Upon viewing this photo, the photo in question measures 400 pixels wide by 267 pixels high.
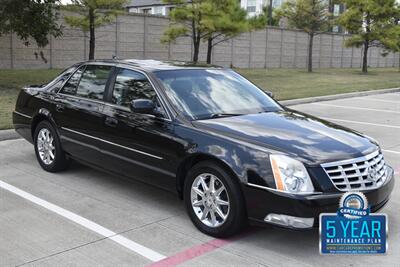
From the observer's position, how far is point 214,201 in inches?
171

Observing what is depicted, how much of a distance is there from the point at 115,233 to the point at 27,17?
11932 millimetres

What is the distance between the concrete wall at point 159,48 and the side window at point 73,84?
16.8 m

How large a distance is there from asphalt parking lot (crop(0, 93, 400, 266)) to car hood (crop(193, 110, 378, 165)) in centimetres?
82

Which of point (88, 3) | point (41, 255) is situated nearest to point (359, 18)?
point (88, 3)

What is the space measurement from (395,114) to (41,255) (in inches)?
449

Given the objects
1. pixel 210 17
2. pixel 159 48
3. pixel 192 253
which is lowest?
pixel 192 253

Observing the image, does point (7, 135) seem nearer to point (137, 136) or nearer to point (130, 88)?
point (130, 88)

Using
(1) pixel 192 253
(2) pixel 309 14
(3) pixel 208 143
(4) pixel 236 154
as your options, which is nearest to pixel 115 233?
(1) pixel 192 253

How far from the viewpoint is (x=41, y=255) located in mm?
3949

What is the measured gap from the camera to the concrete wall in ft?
73.9

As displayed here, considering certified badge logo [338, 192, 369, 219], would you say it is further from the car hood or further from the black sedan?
the car hood

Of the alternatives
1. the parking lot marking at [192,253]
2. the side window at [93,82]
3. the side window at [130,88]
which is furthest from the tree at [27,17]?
the parking lot marking at [192,253]

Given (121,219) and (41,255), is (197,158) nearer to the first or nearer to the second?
(121,219)

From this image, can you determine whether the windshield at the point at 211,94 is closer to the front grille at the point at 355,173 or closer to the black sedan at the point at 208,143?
the black sedan at the point at 208,143
